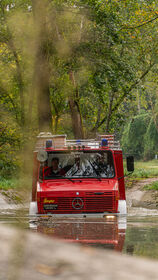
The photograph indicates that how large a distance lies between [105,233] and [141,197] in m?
15.6

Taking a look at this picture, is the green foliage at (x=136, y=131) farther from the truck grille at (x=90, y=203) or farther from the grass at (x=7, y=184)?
the truck grille at (x=90, y=203)

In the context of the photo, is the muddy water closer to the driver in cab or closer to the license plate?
the license plate

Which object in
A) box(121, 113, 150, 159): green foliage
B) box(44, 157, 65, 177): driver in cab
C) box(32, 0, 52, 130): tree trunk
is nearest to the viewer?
box(44, 157, 65, 177): driver in cab

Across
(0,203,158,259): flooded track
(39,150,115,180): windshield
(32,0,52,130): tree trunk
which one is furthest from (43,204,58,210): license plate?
(32,0,52,130): tree trunk

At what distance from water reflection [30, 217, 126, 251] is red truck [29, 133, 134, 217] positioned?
1.04 feet

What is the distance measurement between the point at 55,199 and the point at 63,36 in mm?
15615

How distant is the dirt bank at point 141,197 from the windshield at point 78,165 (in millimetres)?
7529

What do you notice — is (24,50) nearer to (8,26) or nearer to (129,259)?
(8,26)

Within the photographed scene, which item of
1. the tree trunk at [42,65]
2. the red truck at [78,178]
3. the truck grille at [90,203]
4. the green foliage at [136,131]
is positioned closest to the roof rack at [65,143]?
the red truck at [78,178]

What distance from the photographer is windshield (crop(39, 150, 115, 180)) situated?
13.7 m

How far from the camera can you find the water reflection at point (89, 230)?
8.90m

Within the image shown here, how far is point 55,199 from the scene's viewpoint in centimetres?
1296

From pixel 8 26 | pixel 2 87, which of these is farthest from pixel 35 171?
pixel 2 87

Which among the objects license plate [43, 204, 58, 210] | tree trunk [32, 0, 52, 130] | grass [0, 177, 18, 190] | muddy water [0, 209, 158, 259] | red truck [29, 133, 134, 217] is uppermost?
tree trunk [32, 0, 52, 130]
